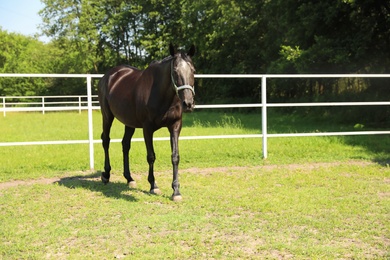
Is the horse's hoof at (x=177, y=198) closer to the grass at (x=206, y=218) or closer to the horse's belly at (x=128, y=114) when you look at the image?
the grass at (x=206, y=218)

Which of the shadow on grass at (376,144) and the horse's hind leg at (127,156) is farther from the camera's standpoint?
the shadow on grass at (376,144)

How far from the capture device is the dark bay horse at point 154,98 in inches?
177

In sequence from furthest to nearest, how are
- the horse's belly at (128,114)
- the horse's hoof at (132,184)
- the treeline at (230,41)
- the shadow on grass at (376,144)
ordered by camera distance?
1. the treeline at (230,41)
2. the shadow on grass at (376,144)
3. the horse's hoof at (132,184)
4. the horse's belly at (128,114)

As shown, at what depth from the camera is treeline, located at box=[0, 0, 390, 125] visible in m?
13.2

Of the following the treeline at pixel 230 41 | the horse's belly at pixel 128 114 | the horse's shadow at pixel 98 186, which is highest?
the treeline at pixel 230 41

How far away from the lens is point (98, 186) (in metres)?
5.73

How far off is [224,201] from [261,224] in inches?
37.6

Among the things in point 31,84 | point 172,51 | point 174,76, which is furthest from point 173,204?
point 31,84

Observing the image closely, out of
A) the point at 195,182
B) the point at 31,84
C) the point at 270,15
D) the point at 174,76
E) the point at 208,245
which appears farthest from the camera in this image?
the point at 31,84

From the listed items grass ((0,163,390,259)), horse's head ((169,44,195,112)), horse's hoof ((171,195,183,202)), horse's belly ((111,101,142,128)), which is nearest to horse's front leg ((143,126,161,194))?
grass ((0,163,390,259))

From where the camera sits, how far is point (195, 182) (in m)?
5.96

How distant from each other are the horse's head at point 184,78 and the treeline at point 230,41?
28.8 ft

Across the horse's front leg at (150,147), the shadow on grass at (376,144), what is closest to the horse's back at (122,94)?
the horse's front leg at (150,147)

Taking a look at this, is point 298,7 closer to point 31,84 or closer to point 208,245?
point 208,245
